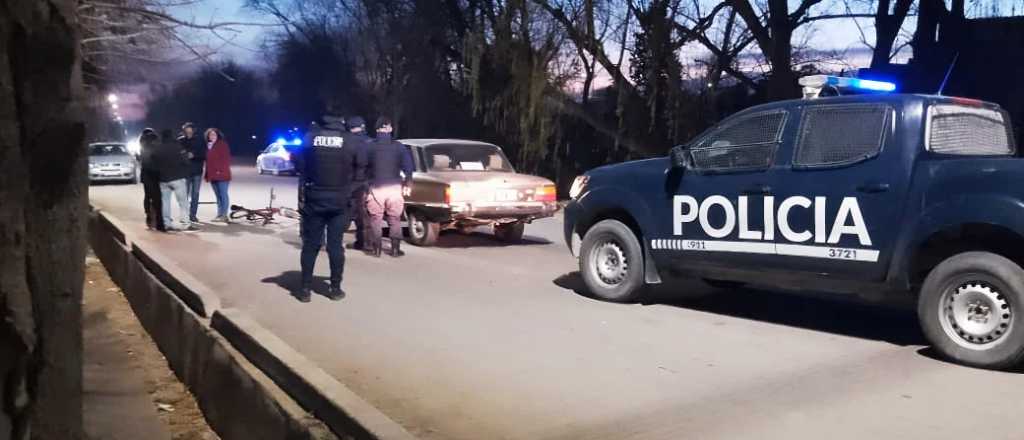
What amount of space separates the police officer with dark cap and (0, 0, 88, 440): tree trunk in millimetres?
5948

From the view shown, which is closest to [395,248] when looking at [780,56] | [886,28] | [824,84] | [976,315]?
[824,84]

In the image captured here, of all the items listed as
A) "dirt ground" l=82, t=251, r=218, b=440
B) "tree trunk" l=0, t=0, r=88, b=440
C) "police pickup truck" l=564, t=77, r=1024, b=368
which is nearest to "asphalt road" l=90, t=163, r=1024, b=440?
"police pickup truck" l=564, t=77, r=1024, b=368

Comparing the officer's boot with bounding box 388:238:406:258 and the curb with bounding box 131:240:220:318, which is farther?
the officer's boot with bounding box 388:238:406:258

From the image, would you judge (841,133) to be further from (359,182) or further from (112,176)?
(112,176)

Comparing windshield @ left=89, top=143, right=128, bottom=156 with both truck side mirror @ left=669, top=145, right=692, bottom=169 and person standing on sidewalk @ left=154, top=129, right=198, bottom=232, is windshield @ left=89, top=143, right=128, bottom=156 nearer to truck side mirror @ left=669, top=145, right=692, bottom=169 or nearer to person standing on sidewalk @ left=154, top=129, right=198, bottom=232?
person standing on sidewalk @ left=154, top=129, right=198, bottom=232

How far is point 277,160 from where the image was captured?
37312 mm

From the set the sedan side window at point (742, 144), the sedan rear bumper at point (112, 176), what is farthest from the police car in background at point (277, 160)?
the sedan side window at point (742, 144)

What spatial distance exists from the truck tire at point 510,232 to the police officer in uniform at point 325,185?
221 inches

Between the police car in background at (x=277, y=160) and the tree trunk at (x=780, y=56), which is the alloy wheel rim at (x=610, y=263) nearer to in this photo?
the tree trunk at (x=780, y=56)

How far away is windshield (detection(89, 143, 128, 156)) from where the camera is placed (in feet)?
102

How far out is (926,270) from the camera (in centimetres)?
680

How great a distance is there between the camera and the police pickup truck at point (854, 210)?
629 cm

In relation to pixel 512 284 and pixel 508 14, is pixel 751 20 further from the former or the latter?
pixel 512 284

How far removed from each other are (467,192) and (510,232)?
2.03 m
